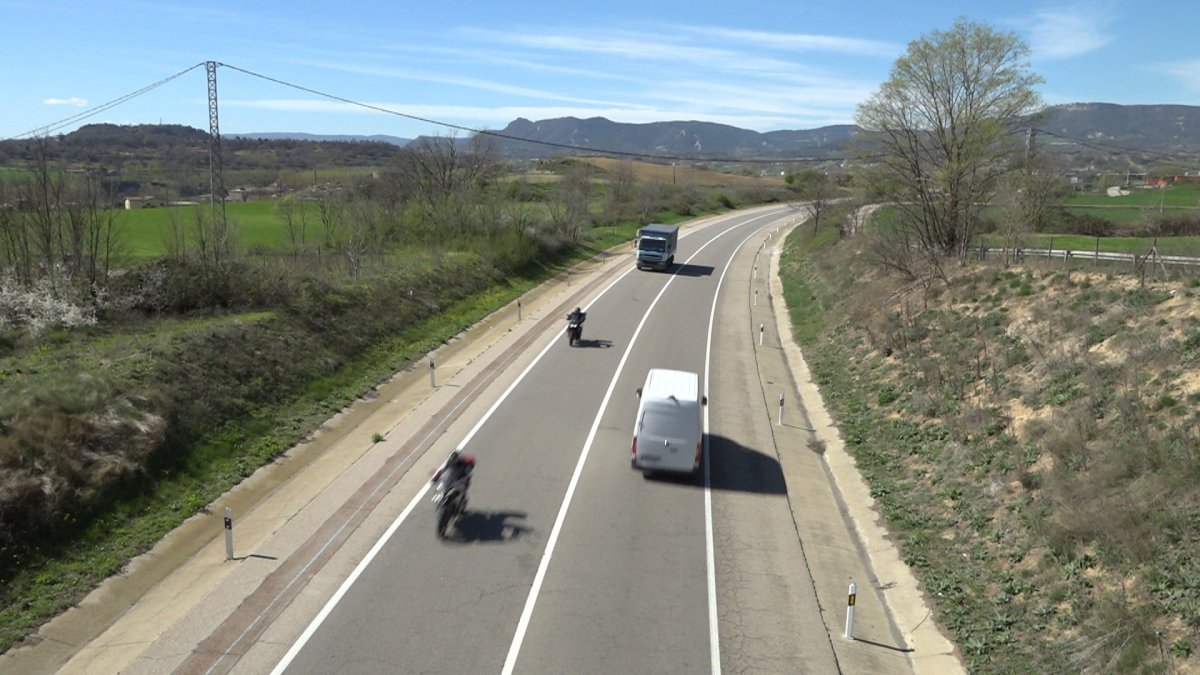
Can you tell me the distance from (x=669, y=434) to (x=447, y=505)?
5029 millimetres

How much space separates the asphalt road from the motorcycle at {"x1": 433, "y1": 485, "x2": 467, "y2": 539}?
249 mm

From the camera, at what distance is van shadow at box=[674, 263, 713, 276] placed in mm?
52188

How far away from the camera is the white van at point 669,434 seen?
17156 millimetres

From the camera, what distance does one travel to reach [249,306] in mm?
27625

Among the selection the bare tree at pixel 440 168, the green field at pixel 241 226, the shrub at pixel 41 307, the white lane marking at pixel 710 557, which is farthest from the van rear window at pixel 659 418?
the bare tree at pixel 440 168

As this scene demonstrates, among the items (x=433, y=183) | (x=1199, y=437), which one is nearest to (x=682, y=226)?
(x=433, y=183)

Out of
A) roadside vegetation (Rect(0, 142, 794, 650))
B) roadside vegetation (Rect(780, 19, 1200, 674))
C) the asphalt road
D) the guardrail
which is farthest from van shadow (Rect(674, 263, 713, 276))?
the asphalt road

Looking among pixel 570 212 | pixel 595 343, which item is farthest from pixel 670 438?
pixel 570 212

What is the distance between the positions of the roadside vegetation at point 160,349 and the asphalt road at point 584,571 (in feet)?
16.8

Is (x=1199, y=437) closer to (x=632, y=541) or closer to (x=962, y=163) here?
(x=632, y=541)

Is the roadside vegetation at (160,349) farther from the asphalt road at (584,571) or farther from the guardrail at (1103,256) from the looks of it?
the guardrail at (1103,256)

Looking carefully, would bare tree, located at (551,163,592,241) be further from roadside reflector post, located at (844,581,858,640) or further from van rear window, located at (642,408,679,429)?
roadside reflector post, located at (844,581,858,640)

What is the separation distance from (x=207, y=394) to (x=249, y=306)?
786 centimetres

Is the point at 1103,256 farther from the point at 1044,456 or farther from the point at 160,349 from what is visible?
the point at 160,349
